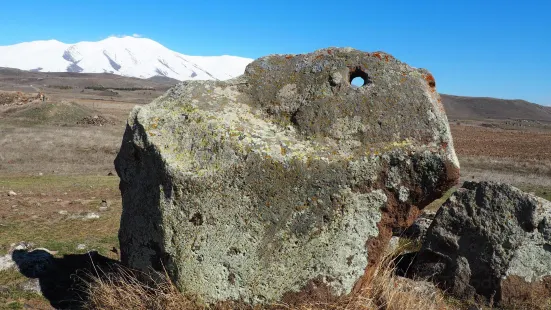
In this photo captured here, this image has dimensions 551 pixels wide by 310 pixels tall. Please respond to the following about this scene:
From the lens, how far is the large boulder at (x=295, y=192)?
5758 millimetres

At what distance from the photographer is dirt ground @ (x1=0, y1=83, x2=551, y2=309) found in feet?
33.2

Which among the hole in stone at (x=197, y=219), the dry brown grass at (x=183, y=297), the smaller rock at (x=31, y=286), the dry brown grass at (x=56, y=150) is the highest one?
the hole in stone at (x=197, y=219)

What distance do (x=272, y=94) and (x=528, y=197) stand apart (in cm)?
501

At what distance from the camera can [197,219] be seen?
582cm

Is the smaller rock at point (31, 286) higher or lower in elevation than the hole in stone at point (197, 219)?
lower

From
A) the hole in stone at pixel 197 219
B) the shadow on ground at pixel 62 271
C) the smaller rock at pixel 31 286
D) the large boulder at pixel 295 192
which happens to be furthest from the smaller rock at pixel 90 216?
the hole in stone at pixel 197 219

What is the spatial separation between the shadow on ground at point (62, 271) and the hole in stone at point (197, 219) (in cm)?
199

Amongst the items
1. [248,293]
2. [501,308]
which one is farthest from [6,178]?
[501,308]

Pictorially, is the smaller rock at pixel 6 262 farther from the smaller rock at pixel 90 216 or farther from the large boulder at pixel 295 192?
the smaller rock at pixel 90 216

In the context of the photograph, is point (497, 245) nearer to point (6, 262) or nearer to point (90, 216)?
point (6, 262)

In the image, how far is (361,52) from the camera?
654 centimetres

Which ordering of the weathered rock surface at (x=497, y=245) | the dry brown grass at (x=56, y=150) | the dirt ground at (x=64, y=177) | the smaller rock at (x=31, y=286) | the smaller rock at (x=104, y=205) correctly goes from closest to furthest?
the smaller rock at (x=31, y=286) < the weathered rock surface at (x=497, y=245) < the dirt ground at (x=64, y=177) < the smaller rock at (x=104, y=205) < the dry brown grass at (x=56, y=150)

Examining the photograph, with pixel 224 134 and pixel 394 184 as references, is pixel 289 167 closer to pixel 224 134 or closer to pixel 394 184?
pixel 224 134

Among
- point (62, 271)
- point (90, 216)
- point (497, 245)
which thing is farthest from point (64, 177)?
point (497, 245)
